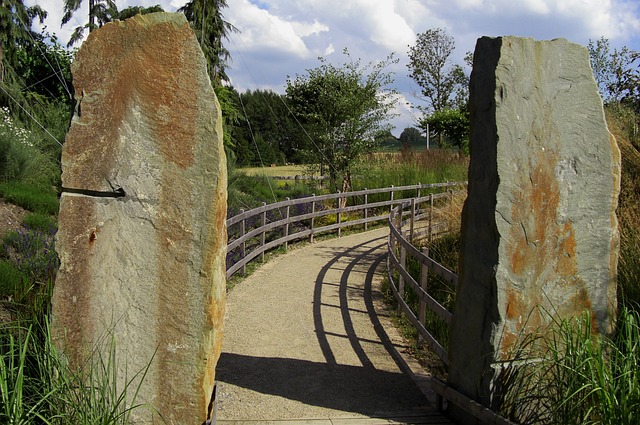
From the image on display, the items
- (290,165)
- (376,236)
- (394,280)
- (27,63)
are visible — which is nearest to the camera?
(394,280)

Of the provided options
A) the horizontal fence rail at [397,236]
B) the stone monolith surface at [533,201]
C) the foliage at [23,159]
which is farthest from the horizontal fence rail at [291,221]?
the stone monolith surface at [533,201]

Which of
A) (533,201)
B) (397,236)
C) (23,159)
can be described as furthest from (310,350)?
(23,159)

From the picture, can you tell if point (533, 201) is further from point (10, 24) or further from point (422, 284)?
point (10, 24)

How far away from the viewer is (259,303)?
9367 mm

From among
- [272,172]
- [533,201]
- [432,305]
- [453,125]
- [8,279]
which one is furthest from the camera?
[272,172]

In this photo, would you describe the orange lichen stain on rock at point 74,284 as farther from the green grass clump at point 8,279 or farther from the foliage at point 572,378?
the green grass clump at point 8,279

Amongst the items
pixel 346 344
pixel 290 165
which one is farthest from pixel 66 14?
pixel 290 165

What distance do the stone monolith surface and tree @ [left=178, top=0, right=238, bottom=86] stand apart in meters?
18.3

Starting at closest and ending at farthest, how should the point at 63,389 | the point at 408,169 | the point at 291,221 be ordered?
the point at 63,389 < the point at 291,221 < the point at 408,169

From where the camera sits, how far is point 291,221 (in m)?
13.4

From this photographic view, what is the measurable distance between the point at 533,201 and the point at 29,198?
30.8 ft

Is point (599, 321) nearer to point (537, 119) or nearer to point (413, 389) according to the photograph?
point (537, 119)

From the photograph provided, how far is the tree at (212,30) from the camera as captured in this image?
22875 mm

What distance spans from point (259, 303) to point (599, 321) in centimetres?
525
